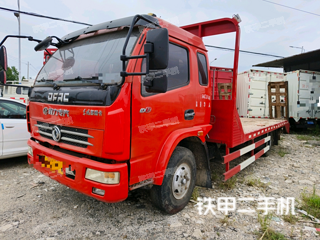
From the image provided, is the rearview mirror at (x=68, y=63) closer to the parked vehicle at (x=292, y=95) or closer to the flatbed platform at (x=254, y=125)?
the flatbed platform at (x=254, y=125)

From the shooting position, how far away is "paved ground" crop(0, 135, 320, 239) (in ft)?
8.18

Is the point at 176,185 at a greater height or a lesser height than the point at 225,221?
greater

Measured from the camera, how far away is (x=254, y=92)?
1012 centimetres

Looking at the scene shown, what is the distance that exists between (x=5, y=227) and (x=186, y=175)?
2.27 meters

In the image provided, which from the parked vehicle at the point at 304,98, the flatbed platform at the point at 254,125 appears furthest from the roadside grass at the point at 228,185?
the parked vehicle at the point at 304,98

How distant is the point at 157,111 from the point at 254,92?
8957 mm

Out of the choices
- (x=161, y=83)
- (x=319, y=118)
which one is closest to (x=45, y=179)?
(x=161, y=83)

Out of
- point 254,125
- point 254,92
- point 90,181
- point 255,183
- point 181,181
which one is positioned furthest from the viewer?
point 254,92

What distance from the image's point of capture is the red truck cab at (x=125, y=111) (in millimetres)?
2053

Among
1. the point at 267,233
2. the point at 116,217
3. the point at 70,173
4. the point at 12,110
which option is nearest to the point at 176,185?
the point at 116,217

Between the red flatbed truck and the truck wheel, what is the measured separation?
12mm

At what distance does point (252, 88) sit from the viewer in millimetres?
10047

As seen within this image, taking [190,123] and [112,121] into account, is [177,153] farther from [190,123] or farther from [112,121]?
[112,121]

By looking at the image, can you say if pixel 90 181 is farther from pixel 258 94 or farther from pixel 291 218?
pixel 258 94
